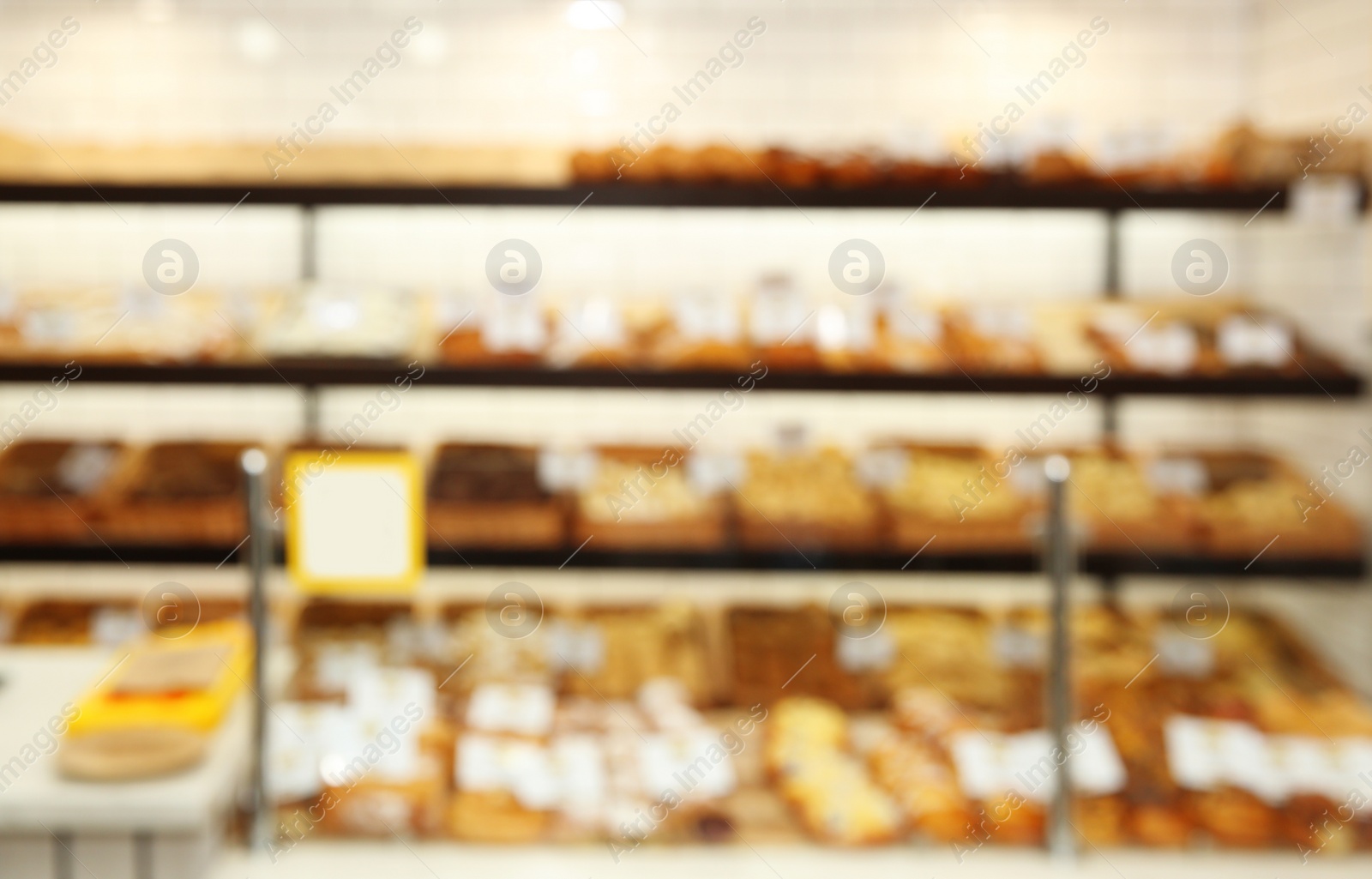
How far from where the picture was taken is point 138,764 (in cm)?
200

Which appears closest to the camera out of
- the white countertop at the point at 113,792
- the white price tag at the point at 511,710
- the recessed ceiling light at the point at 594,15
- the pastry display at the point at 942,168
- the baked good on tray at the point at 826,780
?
the white countertop at the point at 113,792

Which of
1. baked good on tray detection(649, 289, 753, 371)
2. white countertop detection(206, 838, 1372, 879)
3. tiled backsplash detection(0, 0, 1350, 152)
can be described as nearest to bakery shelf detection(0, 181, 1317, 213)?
baked good on tray detection(649, 289, 753, 371)

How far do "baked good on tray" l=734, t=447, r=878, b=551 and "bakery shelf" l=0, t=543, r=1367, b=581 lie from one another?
3cm

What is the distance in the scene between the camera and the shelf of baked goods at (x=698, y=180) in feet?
10.1

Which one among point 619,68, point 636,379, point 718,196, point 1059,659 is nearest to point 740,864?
point 1059,659

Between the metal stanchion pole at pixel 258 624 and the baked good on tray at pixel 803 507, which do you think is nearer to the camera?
the metal stanchion pole at pixel 258 624

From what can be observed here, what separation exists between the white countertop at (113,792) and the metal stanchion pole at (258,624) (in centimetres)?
8

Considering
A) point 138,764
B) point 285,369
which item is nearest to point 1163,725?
point 138,764

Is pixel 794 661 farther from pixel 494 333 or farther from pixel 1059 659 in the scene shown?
pixel 494 333

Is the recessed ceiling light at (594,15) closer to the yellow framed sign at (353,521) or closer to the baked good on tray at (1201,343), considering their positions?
the baked good on tray at (1201,343)

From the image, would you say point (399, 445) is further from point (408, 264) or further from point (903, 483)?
point (903, 483)

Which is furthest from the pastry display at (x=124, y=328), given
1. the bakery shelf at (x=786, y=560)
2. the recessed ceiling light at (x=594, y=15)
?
the recessed ceiling light at (x=594, y=15)

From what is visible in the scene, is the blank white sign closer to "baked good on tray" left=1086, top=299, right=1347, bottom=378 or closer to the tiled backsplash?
the tiled backsplash

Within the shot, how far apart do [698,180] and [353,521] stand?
1.45 meters
